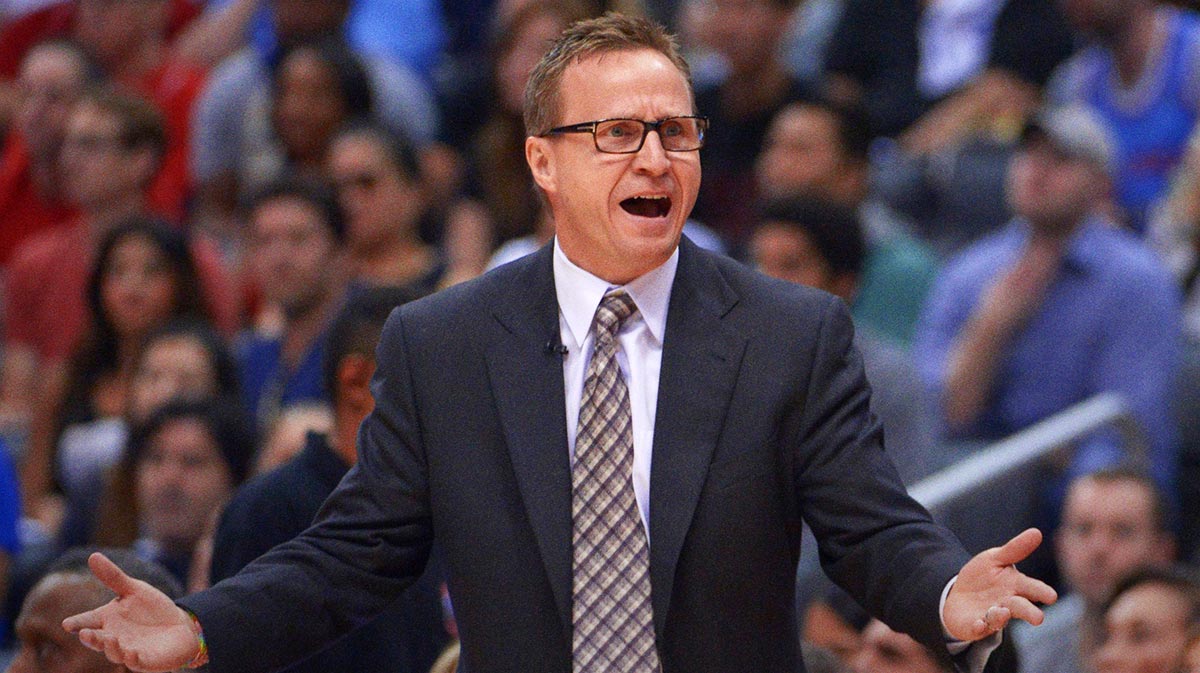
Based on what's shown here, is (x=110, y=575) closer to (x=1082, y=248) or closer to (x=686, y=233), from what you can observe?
(x=686, y=233)

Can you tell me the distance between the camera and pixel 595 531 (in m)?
2.75

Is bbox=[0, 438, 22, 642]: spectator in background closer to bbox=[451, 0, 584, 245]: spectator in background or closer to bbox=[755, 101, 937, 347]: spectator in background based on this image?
bbox=[451, 0, 584, 245]: spectator in background

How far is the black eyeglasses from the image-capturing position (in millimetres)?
2797

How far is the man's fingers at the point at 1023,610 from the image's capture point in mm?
2443

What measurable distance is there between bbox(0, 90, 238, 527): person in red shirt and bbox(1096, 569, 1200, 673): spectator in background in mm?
3836

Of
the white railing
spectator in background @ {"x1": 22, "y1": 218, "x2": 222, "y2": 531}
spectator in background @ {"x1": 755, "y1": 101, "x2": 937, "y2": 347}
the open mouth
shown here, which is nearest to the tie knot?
the open mouth

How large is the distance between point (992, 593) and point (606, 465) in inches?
22.7

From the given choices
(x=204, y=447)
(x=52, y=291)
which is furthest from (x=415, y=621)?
(x=52, y=291)

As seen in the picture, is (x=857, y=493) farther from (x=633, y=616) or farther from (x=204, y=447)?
(x=204, y=447)

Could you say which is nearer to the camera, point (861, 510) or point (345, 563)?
point (861, 510)

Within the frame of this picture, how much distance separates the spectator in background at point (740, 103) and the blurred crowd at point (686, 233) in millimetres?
12

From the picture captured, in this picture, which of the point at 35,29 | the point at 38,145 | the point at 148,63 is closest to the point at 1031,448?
the point at 38,145

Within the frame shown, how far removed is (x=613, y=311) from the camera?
2.85m

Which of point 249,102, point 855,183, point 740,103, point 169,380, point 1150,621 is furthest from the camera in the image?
point 249,102
